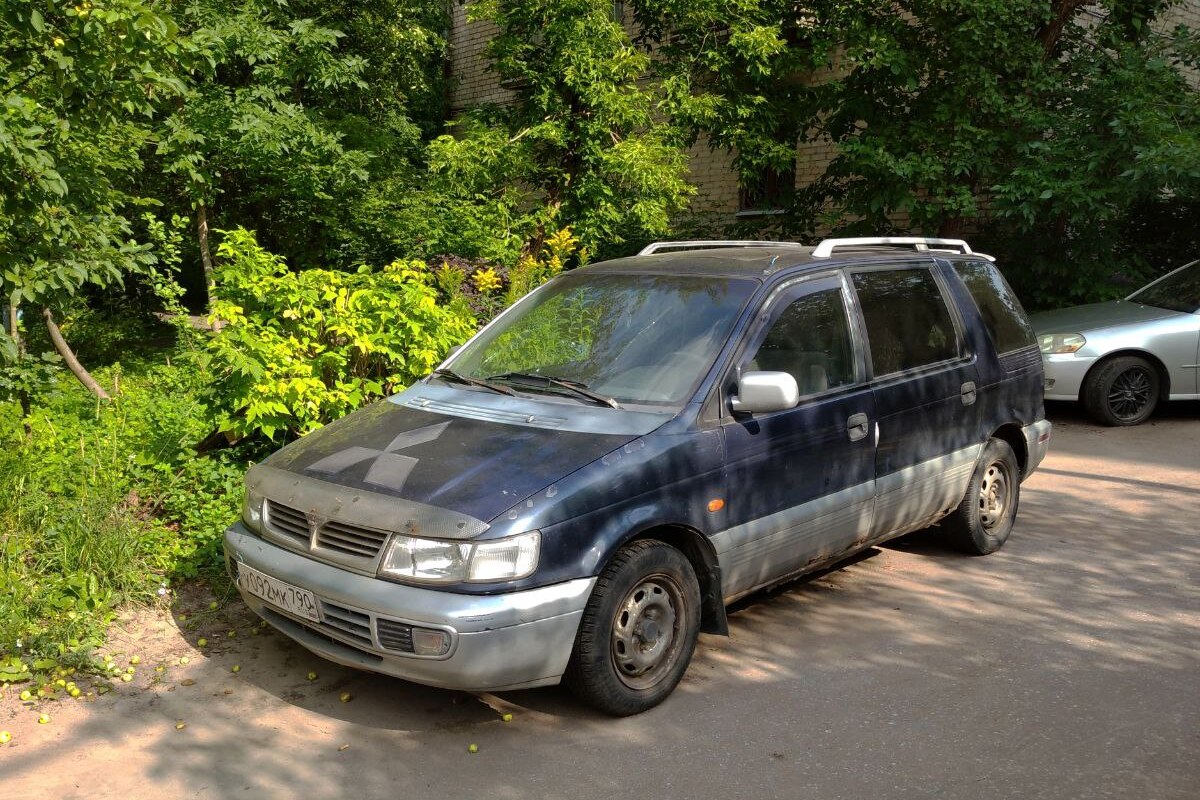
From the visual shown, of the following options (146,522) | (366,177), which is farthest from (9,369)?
(366,177)

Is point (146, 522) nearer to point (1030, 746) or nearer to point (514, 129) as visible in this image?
point (1030, 746)

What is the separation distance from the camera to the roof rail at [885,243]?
5.24 metres

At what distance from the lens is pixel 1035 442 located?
20.9 feet

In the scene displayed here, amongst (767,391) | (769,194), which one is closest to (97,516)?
(767,391)

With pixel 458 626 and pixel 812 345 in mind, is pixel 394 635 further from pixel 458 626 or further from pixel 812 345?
pixel 812 345

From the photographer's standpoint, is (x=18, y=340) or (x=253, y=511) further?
(x=18, y=340)

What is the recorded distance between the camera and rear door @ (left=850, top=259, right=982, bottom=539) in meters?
5.23

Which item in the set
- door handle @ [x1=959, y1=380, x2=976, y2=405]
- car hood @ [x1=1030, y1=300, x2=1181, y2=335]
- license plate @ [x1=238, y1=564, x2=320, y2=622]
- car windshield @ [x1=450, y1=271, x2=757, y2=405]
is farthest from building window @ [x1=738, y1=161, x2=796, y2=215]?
license plate @ [x1=238, y1=564, x2=320, y2=622]

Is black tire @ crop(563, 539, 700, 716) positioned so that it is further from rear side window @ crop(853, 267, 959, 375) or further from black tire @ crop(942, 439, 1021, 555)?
black tire @ crop(942, 439, 1021, 555)

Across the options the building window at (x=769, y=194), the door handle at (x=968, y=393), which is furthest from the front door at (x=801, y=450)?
the building window at (x=769, y=194)

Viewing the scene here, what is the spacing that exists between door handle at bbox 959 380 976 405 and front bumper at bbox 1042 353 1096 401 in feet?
14.1

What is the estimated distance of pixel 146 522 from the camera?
5816mm

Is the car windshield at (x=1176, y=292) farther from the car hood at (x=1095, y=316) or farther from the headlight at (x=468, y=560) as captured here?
the headlight at (x=468, y=560)

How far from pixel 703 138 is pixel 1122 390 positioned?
328 inches
